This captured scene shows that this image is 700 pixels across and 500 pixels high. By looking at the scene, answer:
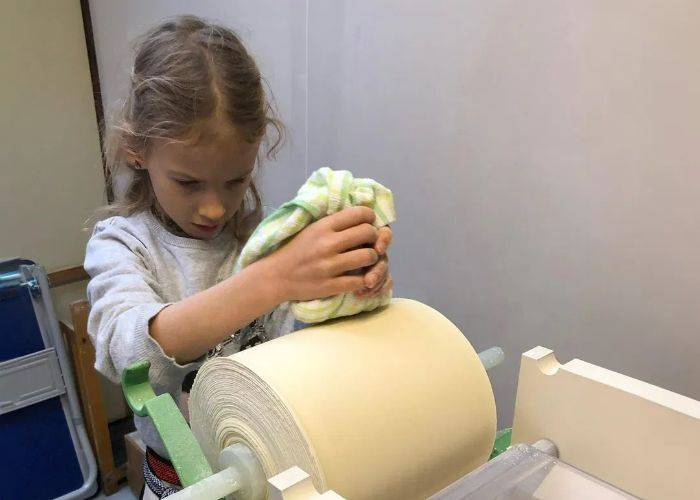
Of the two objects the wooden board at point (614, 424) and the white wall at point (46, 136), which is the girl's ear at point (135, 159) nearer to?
the wooden board at point (614, 424)

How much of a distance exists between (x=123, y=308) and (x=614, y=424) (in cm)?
44

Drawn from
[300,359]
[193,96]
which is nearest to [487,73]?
[193,96]

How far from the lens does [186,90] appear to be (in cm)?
57

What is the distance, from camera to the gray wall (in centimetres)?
55

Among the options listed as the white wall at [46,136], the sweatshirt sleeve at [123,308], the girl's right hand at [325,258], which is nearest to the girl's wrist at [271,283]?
the girl's right hand at [325,258]

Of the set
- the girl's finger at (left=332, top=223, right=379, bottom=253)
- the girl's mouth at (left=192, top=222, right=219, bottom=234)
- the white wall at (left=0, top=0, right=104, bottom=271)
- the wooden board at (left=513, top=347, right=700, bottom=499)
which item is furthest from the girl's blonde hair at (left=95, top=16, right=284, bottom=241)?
the white wall at (left=0, top=0, right=104, bottom=271)

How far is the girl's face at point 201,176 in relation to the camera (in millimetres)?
566

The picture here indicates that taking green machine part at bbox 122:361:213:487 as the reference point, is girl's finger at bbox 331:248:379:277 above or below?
above

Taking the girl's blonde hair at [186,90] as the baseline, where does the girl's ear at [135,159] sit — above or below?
below

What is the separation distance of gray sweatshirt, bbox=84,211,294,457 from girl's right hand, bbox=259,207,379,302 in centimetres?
4

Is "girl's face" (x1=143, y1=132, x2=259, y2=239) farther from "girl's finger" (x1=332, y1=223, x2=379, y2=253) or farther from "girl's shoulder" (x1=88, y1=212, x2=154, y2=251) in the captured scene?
"girl's finger" (x1=332, y1=223, x2=379, y2=253)

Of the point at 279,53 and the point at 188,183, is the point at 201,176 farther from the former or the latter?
the point at 279,53

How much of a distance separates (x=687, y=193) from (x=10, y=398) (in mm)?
1351

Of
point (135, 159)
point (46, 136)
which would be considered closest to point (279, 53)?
point (135, 159)
